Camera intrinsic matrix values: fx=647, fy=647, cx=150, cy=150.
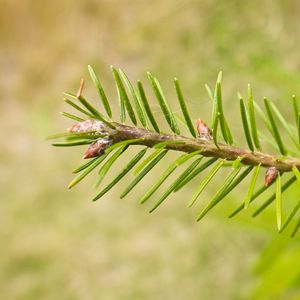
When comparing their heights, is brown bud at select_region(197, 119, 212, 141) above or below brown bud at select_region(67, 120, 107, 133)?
below

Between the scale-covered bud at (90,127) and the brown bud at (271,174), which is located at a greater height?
the scale-covered bud at (90,127)

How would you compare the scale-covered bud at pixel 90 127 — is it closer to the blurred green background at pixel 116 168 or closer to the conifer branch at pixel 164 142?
the conifer branch at pixel 164 142

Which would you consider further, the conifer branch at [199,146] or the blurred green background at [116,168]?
the blurred green background at [116,168]

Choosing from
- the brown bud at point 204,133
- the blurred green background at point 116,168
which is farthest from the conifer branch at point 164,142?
the blurred green background at point 116,168

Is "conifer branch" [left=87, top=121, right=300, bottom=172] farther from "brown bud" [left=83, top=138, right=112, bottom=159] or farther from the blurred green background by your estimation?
the blurred green background

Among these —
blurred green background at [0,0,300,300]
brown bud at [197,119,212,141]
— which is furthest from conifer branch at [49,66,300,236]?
blurred green background at [0,0,300,300]

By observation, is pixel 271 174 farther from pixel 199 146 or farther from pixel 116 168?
pixel 116 168
